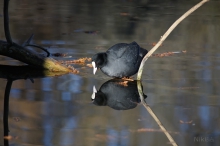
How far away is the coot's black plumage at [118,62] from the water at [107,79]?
0.24 metres

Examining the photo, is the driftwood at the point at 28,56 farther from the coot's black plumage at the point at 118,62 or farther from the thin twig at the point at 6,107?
the coot's black plumage at the point at 118,62

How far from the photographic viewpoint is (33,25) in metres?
12.0

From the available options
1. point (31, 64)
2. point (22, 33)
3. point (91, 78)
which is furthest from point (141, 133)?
point (22, 33)

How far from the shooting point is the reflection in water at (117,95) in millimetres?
6559

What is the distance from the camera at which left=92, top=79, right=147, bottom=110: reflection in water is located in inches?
258

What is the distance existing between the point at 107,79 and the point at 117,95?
83 centimetres

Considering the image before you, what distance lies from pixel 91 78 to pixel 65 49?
194cm

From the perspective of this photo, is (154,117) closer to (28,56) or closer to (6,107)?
(6,107)

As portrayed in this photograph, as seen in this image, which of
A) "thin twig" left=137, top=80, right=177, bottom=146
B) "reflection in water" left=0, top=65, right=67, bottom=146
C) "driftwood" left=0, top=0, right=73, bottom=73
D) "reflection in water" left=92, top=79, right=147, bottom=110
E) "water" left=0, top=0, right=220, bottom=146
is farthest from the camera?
"driftwood" left=0, top=0, right=73, bottom=73

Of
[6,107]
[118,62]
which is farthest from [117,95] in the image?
[6,107]

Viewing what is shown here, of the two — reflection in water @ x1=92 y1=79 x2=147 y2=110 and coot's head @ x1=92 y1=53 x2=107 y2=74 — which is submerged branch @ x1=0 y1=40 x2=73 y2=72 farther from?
reflection in water @ x1=92 y1=79 x2=147 y2=110

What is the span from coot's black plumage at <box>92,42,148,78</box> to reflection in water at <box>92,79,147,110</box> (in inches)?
5.8

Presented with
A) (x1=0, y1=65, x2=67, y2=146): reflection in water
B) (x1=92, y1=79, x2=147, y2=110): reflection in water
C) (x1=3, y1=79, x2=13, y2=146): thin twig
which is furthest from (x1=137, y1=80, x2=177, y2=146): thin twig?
(x1=3, y1=79, x2=13, y2=146): thin twig

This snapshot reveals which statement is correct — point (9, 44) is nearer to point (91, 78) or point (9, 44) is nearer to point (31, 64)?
point (31, 64)
